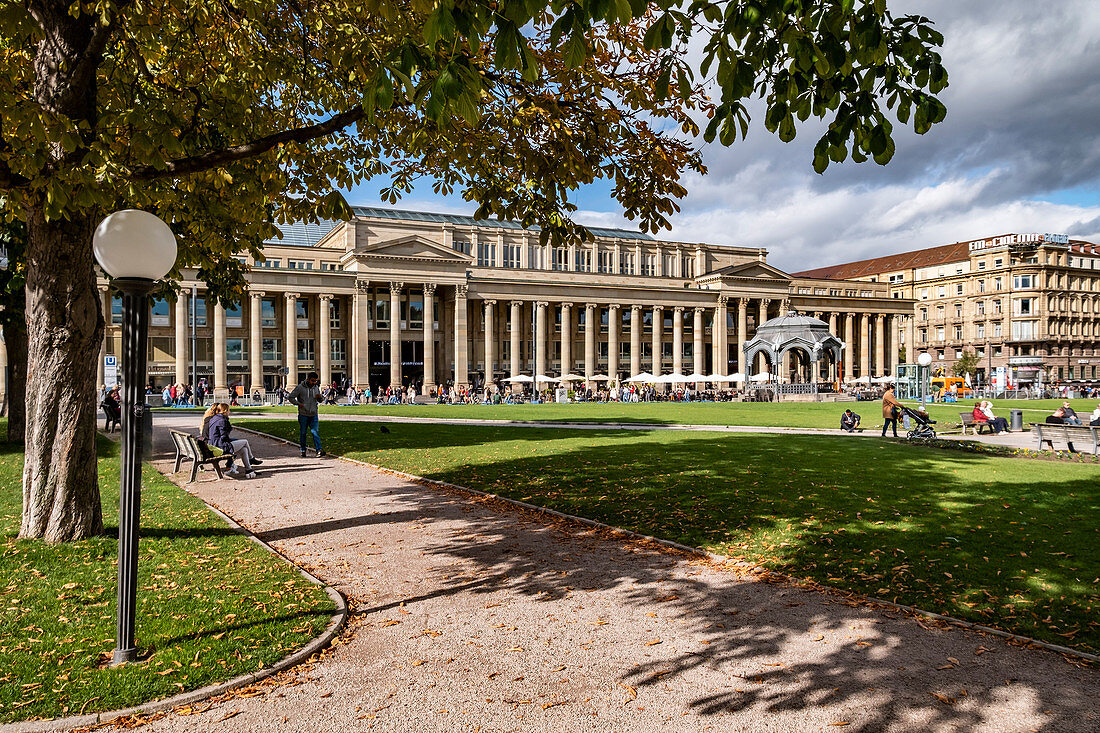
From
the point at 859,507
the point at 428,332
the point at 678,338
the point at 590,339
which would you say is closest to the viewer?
the point at 859,507

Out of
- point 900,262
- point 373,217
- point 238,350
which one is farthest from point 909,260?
point 238,350

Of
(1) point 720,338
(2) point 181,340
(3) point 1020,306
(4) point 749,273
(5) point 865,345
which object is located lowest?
(2) point 181,340

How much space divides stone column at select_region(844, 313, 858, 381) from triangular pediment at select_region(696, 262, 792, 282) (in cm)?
1212

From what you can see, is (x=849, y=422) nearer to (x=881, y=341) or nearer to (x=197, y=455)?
(x=197, y=455)

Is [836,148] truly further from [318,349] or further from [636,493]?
[318,349]

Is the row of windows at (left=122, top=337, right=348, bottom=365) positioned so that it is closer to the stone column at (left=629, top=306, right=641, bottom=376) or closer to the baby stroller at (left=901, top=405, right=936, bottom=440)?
the stone column at (left=629, top=306, right=641, bottom=376)

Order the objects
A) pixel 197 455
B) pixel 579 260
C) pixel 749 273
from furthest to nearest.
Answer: pixel 749 273
pixel 579 260
pixel 197 455

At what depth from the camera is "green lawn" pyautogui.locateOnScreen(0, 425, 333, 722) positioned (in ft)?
15.1

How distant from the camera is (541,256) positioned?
8725cm

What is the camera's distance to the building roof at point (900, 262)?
111 m

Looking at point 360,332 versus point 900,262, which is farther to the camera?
point 900,262

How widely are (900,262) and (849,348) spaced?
31.5 m

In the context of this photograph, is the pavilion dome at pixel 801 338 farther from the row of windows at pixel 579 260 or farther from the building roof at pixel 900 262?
the building roof at pixel 900 262

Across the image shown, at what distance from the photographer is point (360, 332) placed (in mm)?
72250
